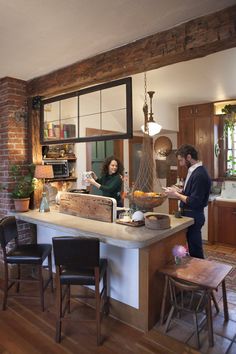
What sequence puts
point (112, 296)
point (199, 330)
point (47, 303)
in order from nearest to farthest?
point (199, 330), point (112, 296), point (47, 303)

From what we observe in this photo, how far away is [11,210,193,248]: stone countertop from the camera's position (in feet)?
6.77

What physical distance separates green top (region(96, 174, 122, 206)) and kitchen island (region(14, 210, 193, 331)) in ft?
2.48

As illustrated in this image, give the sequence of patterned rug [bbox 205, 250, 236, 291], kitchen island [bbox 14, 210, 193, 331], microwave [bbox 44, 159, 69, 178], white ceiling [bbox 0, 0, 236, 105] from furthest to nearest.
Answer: microwave [bbox 44, 159, 69, 178] → patterned rug [bbox 205, 250, 236, 291] → kitchen island [bbox 14, 210, 193, 331] → white ceiling [bbox 0, 0, 236, 105]

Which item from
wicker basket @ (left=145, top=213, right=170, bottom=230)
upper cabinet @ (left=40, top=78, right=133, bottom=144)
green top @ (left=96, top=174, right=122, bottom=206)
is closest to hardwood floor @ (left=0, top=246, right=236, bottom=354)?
wicker basket @ (left=145, top=213, right=170, bottom=230)

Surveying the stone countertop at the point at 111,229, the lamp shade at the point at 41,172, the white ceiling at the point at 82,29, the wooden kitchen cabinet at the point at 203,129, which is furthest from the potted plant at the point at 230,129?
the lamp shade at the point at 41,172

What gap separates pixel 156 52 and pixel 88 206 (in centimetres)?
154

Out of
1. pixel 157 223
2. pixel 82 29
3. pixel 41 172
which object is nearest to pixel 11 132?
pixel 41 172

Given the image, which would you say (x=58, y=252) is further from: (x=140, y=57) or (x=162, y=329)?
(x=140, y=57)

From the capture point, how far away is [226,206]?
4438 mm

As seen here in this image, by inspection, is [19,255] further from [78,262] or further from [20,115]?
[20,115]

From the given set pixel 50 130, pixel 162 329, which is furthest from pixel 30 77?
pixel 162 329

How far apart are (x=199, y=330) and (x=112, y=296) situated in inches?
31.1

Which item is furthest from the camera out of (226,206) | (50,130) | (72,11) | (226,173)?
(226,173)

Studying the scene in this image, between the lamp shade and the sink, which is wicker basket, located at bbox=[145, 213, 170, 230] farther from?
the sink
